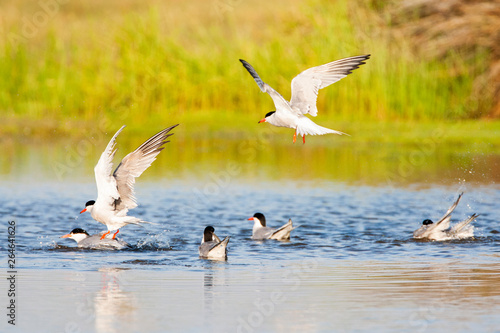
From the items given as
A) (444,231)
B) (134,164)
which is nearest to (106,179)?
(134,164)

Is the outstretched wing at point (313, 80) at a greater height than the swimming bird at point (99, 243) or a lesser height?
greater

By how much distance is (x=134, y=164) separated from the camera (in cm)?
998

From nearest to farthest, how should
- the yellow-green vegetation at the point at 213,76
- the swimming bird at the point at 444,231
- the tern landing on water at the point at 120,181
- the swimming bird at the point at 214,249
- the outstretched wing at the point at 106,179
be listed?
the swimming bird at the point at 214,249, the outstretched wing at the point at 106,179, the tern landing on water at the point at 120,181, the swimming bird at the point at 444,231, the yellow-green vegetation at the point at 213,76

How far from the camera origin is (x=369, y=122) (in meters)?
20.3

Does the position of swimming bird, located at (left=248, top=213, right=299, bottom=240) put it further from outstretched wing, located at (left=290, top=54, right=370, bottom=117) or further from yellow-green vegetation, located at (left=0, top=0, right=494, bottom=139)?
yellow-green vegetation, located at (left=0, top=0, right=494, bottom=139)

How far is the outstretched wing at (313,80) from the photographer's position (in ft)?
36.0

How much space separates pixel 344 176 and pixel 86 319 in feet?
33.5

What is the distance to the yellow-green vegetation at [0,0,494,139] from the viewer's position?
20.6 m

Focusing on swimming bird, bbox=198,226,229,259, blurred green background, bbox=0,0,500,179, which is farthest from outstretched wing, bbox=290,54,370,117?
blurred green background, bbox=0,0,500,179

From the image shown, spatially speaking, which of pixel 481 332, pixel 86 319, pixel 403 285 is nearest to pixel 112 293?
pixel 86 319

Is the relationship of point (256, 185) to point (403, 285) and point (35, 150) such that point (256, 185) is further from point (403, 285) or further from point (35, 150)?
point (403, 285)

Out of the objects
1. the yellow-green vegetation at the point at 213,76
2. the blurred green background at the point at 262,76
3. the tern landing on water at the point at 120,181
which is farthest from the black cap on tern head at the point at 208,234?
the yellow-green vegetation at the point at 213,76

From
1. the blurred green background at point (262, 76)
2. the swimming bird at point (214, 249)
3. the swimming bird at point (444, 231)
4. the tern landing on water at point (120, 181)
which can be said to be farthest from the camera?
the blurred green background at point (262, 76)

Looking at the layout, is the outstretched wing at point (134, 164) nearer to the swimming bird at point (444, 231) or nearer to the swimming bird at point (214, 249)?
the swimming bird at point (214, 249)
